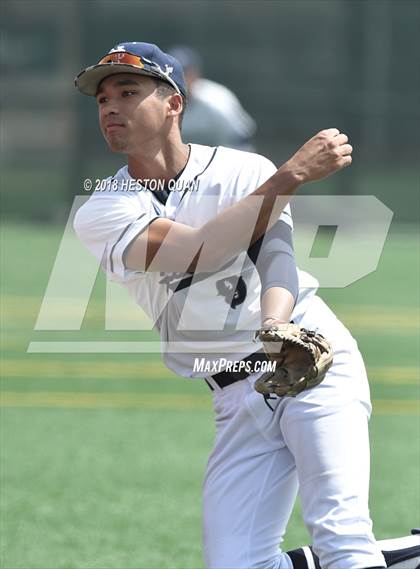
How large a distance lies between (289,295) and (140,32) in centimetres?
1444

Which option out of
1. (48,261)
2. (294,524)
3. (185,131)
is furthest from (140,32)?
(294,524)

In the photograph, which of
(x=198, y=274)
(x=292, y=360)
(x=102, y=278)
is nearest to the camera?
(x=292, y=360)

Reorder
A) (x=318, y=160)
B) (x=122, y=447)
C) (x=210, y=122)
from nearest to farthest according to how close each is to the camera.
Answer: (x=318, y=160) < (x=122, y=447) < (x=210, y=122)

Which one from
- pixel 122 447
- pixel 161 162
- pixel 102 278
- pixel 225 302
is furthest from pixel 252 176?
pixel 102 278

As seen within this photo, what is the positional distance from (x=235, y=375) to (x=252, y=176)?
60 cm

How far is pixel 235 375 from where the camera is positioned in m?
3.73

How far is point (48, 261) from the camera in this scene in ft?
44.7

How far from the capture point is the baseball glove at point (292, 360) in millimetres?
3072

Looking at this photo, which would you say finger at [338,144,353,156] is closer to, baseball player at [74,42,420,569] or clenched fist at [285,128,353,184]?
clenched fist at [285,128,353,184]

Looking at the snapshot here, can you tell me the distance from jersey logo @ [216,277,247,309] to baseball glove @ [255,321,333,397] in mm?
536

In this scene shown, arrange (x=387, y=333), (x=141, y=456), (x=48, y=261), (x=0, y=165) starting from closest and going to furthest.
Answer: (x=141, y=456), (x=387, y=333), (x=48, y=261), (x=0, y=165)

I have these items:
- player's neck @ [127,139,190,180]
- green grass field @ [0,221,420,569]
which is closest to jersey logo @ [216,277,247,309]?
player's neck @ [127,139,190,180]

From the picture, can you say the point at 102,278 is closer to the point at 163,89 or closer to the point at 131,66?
the point at 163,89

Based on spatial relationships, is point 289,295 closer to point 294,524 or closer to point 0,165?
point 294,524
